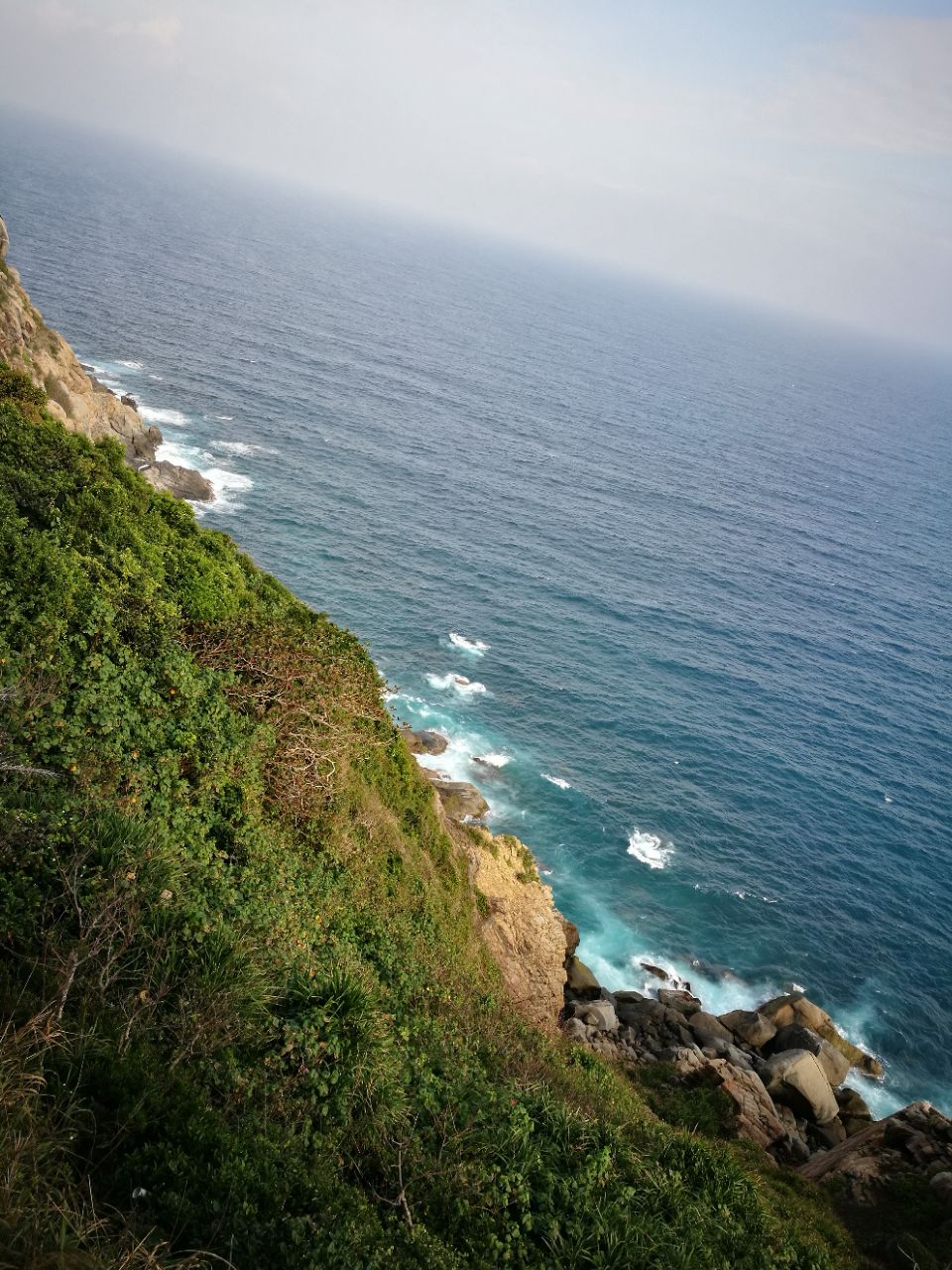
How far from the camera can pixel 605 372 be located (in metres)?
156

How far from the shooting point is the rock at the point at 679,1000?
3678 centimetres

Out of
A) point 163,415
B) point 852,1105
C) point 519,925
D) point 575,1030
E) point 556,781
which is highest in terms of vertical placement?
point 163,415

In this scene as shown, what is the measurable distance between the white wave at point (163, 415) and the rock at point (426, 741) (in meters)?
49.0

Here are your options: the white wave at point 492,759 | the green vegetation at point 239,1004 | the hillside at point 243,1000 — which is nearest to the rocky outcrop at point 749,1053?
the hillside at point 243,1000

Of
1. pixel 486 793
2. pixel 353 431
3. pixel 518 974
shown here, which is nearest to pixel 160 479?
pixel 353 431

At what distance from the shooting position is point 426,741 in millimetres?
49219

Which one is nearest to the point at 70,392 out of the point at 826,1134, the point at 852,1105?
the point at 826,1134

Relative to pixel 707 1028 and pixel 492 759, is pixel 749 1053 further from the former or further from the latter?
pixel 492 759

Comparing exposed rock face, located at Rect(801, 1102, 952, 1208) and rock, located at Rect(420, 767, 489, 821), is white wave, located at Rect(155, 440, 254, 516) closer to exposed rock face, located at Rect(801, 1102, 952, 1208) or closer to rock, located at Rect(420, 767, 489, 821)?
rock, located at Rect(420, 767, 489, 821)

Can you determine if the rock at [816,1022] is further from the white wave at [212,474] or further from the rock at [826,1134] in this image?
the white wave at [212,474]

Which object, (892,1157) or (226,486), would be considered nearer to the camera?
(892,1157)

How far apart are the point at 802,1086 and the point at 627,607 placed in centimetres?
4353

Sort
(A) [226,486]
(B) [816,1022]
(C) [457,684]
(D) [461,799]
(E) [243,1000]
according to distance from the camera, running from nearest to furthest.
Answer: (E) [243,1000] < (B) [816,1022] < (D) [461,799] < (C) [457,684] < (A) [226,486]

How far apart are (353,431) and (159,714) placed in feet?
261
